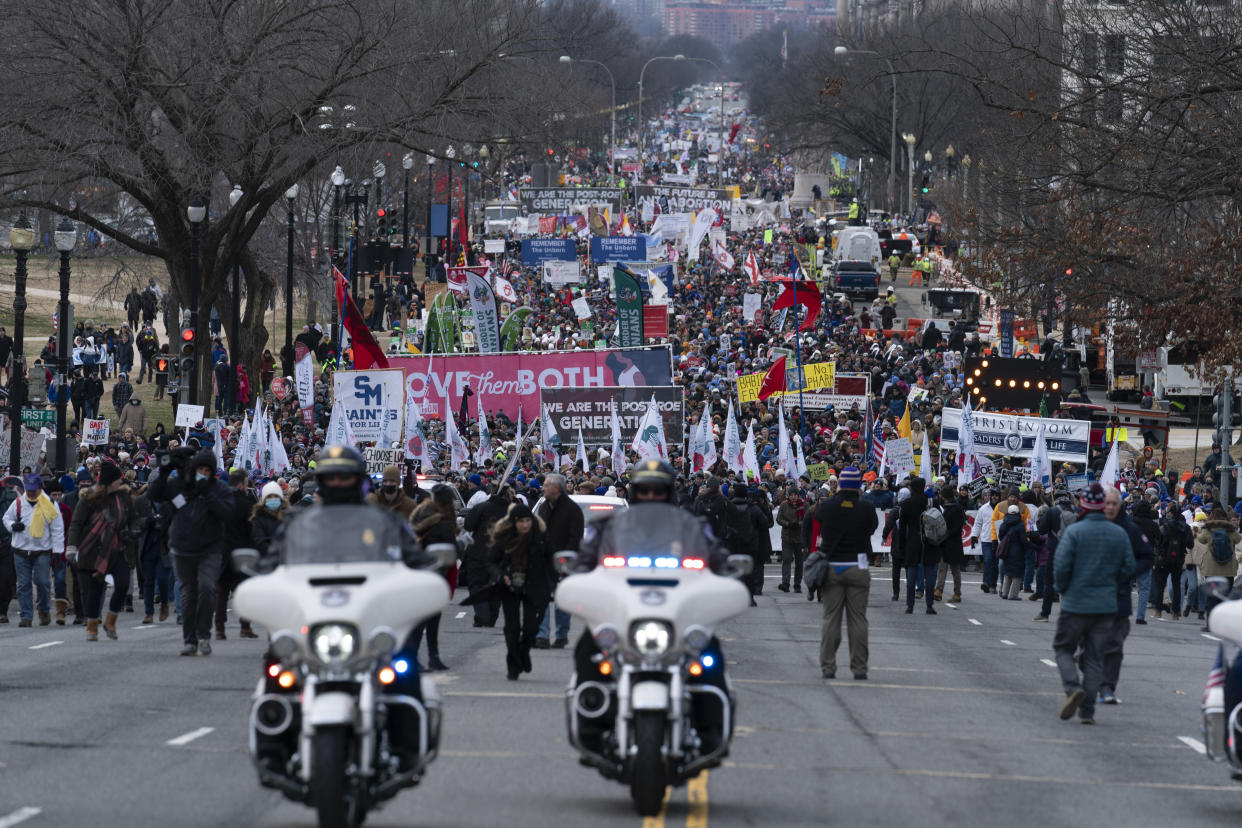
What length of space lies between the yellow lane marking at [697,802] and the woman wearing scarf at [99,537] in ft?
26.1

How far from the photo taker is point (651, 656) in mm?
8680

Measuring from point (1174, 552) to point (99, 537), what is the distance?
12.7m

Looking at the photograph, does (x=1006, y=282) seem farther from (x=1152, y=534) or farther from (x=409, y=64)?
(x=1152, y=534)

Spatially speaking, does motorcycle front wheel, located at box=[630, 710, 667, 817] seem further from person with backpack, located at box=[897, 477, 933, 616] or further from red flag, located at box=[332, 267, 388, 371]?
red flag, located at box=[332, 267, 388, 371]

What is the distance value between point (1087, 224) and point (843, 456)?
8.26m

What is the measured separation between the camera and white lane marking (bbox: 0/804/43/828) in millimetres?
8539

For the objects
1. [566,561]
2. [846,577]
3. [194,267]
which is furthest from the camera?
[194,267]

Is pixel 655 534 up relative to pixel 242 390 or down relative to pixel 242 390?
down

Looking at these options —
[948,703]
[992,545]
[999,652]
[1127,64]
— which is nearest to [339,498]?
[948,703]

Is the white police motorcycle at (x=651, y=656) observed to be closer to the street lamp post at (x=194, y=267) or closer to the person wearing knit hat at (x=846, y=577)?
the person wearing knit hat at (x=846, y=577)

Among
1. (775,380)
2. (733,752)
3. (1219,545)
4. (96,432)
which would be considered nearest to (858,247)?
(775,380)

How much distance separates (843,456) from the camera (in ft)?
110

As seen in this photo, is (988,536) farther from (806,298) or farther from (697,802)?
(806,298)

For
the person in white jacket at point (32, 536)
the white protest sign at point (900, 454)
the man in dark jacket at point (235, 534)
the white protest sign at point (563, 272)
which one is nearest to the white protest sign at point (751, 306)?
the white protest sign at point (563, 272)
